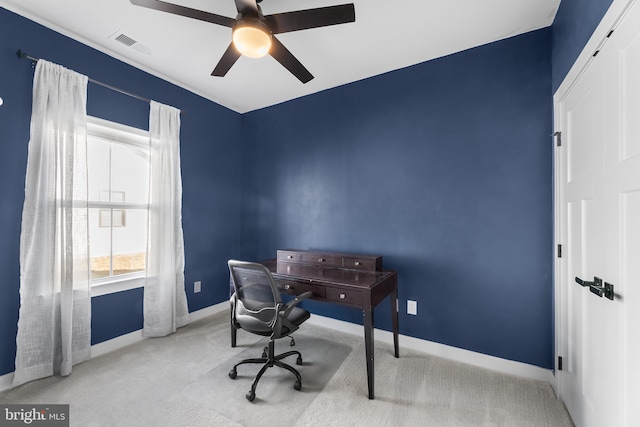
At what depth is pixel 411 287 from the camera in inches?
97.8

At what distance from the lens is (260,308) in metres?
1.89

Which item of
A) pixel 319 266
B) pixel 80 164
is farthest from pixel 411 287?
pixel 80 164

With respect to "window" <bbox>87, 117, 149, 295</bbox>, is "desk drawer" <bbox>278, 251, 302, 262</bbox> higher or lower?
lower

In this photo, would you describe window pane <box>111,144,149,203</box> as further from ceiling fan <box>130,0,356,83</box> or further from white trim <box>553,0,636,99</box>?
white trim <box>553,0,636,99</box>

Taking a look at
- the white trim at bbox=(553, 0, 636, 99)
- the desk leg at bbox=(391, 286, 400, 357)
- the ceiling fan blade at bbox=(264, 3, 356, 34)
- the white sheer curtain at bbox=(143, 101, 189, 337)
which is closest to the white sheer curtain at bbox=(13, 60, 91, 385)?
the white sheer curtain at bbox=(143, 101, 189, 337)

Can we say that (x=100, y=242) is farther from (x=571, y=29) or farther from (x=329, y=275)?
(x=571, y=29)

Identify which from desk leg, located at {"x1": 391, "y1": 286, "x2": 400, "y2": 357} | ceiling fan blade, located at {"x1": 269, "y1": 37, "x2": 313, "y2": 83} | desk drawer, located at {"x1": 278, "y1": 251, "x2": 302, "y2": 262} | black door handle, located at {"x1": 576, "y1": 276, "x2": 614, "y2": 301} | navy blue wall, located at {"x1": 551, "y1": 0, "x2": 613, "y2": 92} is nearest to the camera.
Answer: black door handle, located at {"x1": 576, "y1": 276, "x2": 614, "y2": 301}

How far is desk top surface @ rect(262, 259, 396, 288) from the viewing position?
6.78 ft

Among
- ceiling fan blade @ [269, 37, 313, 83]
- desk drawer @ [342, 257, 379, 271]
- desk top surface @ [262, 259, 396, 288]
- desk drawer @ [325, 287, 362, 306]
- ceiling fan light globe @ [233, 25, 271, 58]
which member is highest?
ceiling fan blade @ [269, 37, 313, 83]

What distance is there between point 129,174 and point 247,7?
213 cm

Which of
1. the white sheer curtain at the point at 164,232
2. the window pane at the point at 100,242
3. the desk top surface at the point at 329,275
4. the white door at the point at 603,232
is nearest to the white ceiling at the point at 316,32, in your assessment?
the white sheer curtain at the point at 164,232

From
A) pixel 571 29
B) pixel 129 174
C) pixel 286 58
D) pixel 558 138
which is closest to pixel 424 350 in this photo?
pixel 558 138

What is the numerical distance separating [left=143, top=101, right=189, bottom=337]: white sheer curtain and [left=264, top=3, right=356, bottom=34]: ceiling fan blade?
178 centimetres

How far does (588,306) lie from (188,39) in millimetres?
→ 3297
